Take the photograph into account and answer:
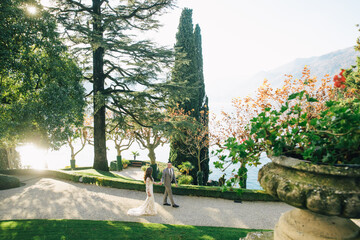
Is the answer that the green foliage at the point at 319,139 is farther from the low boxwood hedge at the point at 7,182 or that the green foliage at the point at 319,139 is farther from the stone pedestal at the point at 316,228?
the low boxwood hedge at the point at 7,182

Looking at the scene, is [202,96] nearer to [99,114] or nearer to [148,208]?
[99,114]

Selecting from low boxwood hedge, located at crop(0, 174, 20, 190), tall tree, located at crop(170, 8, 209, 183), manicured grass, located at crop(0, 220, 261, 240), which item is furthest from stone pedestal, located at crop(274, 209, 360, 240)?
tall tree, located at crop(170, 8, 209, 183)

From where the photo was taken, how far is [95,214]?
8227 millimetres

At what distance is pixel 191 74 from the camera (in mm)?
17391

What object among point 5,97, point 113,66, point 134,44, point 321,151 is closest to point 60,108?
point 5,97

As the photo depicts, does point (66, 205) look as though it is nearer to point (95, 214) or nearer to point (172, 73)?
point (95, 214)

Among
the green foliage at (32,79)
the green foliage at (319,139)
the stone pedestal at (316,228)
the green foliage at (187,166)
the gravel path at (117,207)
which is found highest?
the green foliage at (32,79)

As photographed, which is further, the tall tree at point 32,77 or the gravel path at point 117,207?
the tall tree at point 32,77

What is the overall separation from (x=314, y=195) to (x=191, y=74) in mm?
15999

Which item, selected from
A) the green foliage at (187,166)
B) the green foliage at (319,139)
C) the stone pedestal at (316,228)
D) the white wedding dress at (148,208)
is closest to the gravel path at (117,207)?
the white wedding dress at (148,208)

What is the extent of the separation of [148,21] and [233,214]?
43.1ft

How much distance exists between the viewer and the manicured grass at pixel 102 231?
6105 mm

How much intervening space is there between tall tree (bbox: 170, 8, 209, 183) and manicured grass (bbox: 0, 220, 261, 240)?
31.0 ft

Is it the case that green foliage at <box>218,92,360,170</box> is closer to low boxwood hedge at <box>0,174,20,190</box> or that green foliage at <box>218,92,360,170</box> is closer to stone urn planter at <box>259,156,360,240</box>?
stone urn planter at <box>259,156,360,240</box>
